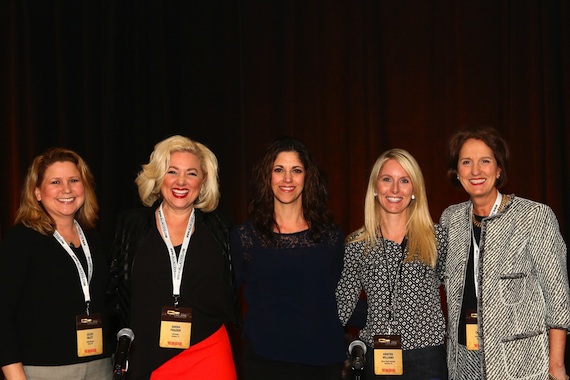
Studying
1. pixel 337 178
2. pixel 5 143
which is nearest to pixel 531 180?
pixel 337 178

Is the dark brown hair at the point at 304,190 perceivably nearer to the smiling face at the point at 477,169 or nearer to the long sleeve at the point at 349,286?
the long sleeve at the point at 349,286

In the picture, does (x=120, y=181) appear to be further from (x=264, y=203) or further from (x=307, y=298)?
(x=307, y=298)

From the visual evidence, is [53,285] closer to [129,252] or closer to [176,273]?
[129,252]

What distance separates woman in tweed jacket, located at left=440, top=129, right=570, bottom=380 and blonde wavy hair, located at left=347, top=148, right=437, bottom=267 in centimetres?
16

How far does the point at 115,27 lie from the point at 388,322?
3312 millimetres

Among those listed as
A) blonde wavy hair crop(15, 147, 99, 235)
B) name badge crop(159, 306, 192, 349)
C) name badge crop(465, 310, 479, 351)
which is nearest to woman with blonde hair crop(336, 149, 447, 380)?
name badge crop(465, 310, 479, 351)

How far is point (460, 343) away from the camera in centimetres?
315

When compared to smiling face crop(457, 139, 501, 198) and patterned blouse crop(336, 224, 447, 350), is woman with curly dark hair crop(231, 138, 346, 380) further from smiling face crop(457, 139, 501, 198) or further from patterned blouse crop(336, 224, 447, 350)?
smiling face crop(457, 139, 501, 198)

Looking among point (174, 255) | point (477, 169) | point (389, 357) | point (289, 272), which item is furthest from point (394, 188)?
point (174, 255)

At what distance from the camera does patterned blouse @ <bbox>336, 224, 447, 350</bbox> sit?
10.1 feet

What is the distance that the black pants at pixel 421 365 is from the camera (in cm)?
307

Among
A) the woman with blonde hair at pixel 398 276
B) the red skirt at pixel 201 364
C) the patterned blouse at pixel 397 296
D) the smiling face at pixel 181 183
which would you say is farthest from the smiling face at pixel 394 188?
the red skirt at pixel 201 364

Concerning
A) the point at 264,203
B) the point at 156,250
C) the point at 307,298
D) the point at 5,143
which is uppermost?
the point at 5,143

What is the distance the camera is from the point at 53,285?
299 cm
